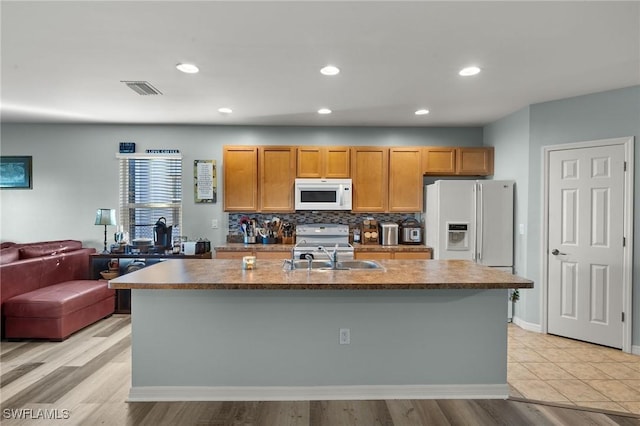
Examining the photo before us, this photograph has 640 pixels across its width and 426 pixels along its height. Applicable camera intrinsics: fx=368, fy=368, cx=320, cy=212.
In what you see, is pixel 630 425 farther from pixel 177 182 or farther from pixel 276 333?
pixel 177 182

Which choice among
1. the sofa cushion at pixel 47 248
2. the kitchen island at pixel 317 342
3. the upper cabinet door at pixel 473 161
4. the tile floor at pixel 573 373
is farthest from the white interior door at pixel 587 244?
the sofa cushion at pixel 47 248

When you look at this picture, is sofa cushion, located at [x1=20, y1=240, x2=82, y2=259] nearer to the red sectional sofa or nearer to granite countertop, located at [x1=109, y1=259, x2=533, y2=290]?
the red sectional sofa

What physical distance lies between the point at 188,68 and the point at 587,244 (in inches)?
168

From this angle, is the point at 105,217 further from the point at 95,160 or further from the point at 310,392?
the point at 310,392

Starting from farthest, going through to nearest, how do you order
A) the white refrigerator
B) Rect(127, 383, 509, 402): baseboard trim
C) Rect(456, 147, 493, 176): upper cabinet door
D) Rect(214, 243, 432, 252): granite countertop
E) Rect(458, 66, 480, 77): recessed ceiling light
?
Rect(456, 147, 493, 176): upper cabinet door
Rect(214, 243, 432, 252): granite countertop
the white refrigerator
Rect(458, 66, 480, 77): recessed ceiling light
Rect(127, 383, 509, 402): baseboard trim

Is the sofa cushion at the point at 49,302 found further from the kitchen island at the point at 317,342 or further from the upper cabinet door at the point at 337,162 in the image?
the upper cabinet door at the point at 337,162

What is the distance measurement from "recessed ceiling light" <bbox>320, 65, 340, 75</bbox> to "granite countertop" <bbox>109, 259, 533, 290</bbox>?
171 cm

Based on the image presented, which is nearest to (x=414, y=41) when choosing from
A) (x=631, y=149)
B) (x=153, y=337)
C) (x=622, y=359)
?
(x=631, y=149)

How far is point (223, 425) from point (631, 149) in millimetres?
4262

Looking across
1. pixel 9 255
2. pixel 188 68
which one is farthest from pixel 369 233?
pixel 9 255

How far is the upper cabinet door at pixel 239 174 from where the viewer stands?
5.01 metres

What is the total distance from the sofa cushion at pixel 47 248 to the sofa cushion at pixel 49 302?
46cm

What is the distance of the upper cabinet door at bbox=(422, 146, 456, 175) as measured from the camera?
509 centimetres
